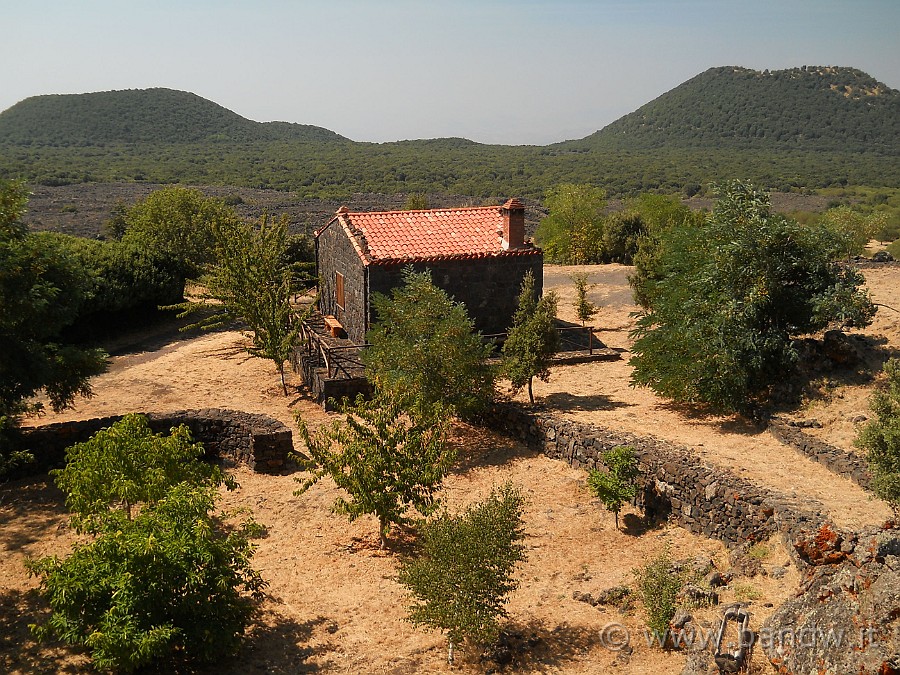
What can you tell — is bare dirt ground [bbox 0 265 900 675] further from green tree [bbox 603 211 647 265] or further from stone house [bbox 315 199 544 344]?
green tree [bbox 603 211 647 265]

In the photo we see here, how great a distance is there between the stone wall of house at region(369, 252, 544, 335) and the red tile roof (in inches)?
9.6

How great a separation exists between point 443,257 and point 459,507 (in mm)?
10200

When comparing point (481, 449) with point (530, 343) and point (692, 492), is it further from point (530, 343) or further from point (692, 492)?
point (692, 492)

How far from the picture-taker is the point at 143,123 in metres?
164

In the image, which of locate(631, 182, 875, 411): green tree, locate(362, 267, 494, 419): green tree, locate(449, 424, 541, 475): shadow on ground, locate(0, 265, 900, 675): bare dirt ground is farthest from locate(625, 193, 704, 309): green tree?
locate(362, 267, 494, 419): green tree

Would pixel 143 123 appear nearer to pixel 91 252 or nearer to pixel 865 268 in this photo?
Answer: pixel 91 252

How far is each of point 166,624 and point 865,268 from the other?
28.7m

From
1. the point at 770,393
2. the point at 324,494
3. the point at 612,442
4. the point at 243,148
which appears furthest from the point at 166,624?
the point at 243,148

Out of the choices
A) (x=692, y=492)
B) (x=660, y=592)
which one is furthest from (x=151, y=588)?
(x=692, y=492)

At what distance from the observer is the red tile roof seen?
2291 centimetres

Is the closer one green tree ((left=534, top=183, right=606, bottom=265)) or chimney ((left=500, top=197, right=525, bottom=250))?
chimney ((left=500, top=197, right=525, bottom=250))

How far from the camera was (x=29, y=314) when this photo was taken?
49.3 feet

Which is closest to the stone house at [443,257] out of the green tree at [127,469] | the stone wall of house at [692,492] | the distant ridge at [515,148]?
the stone wall of house at [692,492]

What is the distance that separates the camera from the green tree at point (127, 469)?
1091 cm
